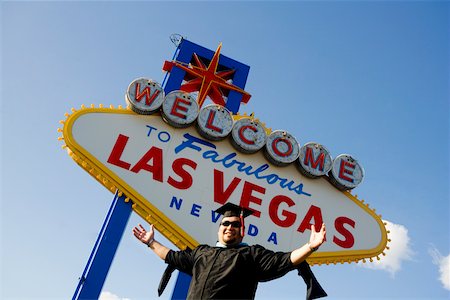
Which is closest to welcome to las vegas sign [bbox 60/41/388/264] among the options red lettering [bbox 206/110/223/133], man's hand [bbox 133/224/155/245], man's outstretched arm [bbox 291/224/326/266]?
red lettering [bbox 206/110/223/133]

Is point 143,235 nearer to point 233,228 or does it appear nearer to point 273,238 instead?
point 233,228

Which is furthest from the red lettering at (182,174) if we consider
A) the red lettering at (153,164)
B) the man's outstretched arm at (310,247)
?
the man's outstretched arm at (310,247)

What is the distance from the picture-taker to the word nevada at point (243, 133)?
8.22 metres

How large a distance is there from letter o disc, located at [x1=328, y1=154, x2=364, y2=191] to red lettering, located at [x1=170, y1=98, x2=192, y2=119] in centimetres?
325

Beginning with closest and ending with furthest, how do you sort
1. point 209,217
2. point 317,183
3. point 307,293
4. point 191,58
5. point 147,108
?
point 307,293, point 209,217, point 147,108, point 317,183, point 191,58

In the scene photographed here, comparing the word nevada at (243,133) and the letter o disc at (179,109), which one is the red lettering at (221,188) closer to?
the word nevada at (243,133)

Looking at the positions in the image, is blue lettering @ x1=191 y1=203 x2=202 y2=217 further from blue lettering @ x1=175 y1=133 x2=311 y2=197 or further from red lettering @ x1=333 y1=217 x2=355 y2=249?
red lettering @ x1=333 y1=217 x2=355 y2=249

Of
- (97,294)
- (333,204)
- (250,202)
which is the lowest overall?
(97,294)

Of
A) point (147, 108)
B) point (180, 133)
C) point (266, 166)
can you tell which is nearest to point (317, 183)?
point (266, 166)

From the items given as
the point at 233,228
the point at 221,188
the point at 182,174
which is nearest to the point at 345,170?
the point at 221,188

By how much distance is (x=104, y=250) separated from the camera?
7.04 metres

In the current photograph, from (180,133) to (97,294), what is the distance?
326 centimetres

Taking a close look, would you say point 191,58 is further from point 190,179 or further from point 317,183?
point 317,183

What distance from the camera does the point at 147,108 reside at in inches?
320
